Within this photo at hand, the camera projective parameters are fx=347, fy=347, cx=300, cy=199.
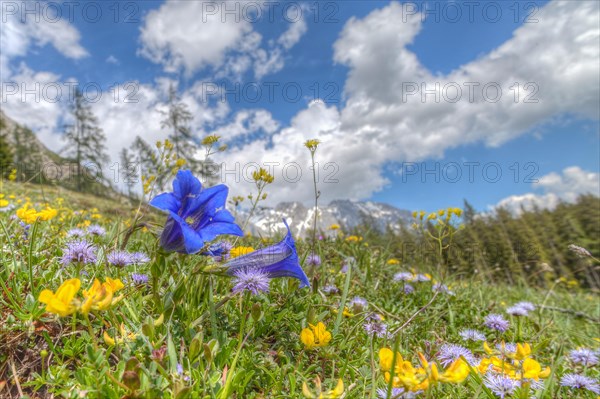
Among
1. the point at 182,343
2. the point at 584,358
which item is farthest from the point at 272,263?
the point at 584,358

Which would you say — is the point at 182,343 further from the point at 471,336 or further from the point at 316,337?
the point at 471,336

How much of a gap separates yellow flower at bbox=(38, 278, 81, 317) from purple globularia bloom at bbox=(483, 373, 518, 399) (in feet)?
6.65

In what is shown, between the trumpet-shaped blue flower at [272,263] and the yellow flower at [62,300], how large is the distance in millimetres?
914

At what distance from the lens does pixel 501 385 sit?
6.03 feet

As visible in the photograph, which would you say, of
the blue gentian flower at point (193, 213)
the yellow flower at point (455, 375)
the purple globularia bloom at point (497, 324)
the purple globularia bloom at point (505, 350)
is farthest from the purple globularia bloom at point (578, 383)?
the blue gentian flower at point (193, 213)

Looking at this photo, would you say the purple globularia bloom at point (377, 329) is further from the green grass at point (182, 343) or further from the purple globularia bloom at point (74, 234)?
the purple globularia bloom at point (74, 234)

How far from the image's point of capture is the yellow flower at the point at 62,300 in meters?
1.21

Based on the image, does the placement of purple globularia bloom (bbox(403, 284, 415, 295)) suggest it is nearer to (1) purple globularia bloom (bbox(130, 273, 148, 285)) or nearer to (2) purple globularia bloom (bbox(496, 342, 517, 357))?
(2) purple globularia bloom (bbox(496, 342, 517, 357))

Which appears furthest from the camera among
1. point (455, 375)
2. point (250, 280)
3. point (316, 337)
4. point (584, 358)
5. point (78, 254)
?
point (584, 358)

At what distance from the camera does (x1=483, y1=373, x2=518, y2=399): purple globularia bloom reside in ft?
5.94

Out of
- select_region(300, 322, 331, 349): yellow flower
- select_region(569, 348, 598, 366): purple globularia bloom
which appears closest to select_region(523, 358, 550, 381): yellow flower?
select_region(300, 322, 331, 349): yellow flower

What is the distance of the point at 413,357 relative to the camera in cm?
256

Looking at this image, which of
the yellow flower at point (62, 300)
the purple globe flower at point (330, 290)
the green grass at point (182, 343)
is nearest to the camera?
the yellow flower at point (62, 300)

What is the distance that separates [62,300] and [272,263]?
1.12 meters
